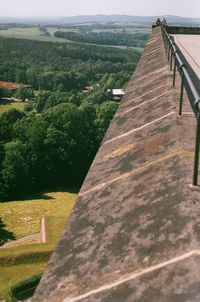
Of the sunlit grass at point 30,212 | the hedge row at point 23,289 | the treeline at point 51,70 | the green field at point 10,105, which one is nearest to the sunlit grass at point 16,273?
the hedge row at point 23,289

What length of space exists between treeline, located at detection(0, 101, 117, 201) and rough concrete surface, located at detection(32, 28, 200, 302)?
50058 mm

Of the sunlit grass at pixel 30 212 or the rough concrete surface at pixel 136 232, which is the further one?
the sunlit grass at pixel 30 212

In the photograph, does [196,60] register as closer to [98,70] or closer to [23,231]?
[23,231]

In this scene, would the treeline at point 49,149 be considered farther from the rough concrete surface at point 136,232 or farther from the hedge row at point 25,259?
the rough concrete surface at point 136,232

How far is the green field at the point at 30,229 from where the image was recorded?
1150 inches

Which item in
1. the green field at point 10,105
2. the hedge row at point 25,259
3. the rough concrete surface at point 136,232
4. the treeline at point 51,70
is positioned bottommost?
the green field at point 10,105

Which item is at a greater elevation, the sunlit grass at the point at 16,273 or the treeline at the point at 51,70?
the sunlit grass at the point at 16,273

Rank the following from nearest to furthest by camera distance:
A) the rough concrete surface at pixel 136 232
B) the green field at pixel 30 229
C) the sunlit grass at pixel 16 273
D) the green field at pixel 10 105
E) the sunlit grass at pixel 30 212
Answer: the rough concrete surface at pixel 136 232
the sunlit grass at pixel 16 273
the green field at pixel 30 229
the sunlit grass at pixel 30 212
the green field at pixel 10 105

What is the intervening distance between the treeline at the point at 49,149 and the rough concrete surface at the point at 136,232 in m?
50.1

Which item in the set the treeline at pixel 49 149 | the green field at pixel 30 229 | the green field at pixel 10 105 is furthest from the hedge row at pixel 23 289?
the green field at pixel 10 105

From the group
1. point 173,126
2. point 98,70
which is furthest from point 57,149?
point 98,70

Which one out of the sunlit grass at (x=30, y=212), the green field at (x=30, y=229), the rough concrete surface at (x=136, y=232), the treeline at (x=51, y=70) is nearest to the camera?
the rough concrete surface at (x=136, y=232)

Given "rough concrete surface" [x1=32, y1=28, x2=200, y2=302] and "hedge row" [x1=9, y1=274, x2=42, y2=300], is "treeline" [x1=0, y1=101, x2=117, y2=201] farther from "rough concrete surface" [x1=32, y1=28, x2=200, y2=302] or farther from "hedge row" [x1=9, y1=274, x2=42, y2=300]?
"rough concrete surface" [x1=32, y1=28, x2=200, y2=302]

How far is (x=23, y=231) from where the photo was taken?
3888 cm
